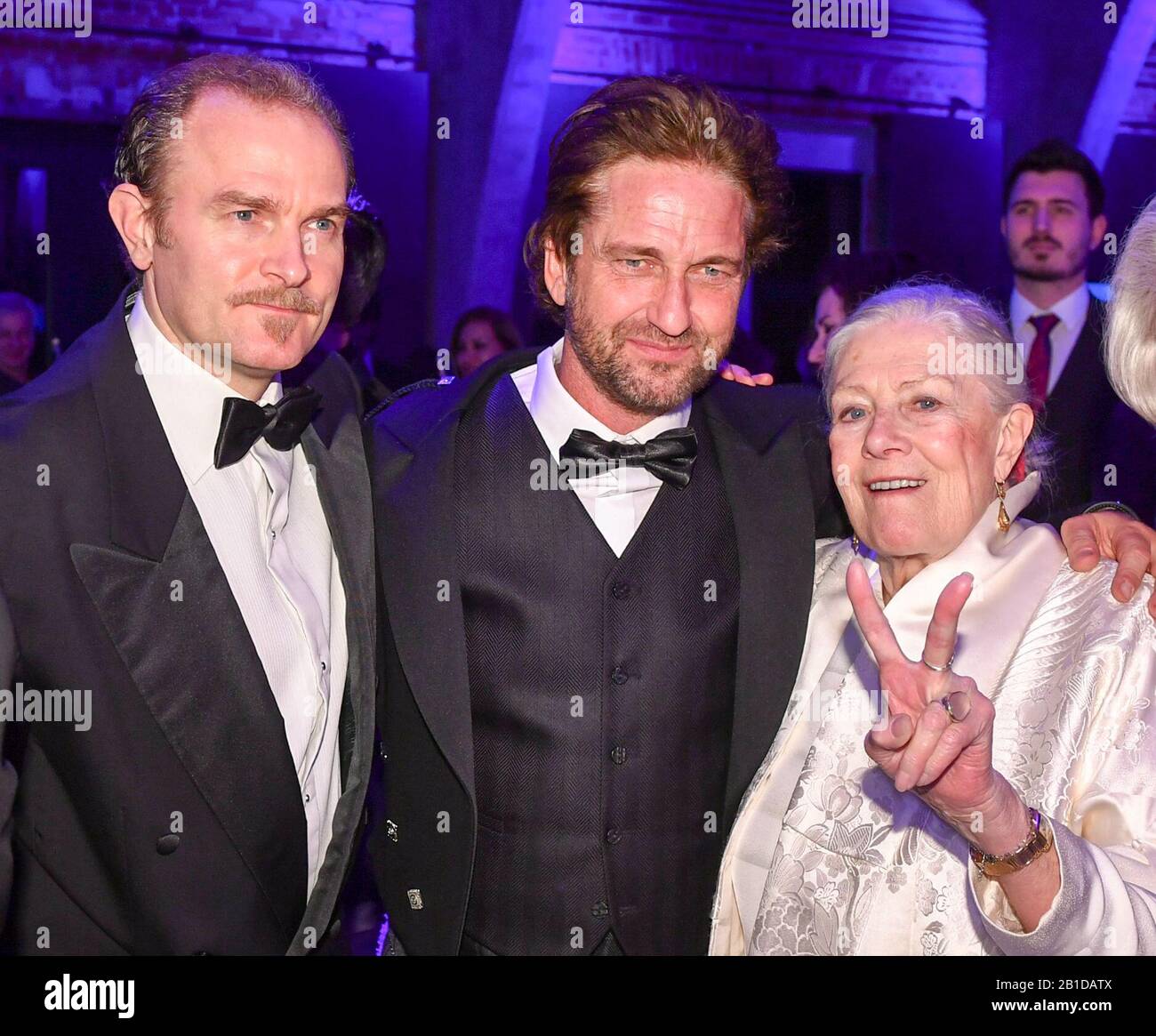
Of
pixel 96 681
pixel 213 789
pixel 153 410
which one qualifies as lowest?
pixel 213 789

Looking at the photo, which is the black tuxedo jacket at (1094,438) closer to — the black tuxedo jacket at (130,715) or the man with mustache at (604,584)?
the man with mustache at (604,584)

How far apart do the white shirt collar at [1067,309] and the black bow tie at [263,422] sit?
3.21 meters

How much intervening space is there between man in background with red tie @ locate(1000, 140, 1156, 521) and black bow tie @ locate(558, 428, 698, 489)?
2.28 m

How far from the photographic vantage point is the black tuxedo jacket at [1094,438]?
387 centimetres

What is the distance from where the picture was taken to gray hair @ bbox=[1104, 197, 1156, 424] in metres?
2.20

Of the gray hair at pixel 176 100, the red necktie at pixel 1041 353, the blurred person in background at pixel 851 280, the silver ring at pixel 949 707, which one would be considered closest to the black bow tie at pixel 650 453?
the gray hair at pixel 176 100

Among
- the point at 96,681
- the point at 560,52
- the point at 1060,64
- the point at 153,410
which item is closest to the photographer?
the point at 96,681

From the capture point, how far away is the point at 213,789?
200 centimetres

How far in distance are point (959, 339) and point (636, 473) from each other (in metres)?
0.66

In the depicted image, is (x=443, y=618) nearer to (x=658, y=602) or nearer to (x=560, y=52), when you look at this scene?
(x=658, y=602)

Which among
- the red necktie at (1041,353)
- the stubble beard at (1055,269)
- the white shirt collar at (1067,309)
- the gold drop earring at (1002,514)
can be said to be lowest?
the gold drop earring at (1002,514)

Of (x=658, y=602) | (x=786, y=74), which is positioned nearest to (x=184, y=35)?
(x=786, y=74)

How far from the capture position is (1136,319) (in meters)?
2.22

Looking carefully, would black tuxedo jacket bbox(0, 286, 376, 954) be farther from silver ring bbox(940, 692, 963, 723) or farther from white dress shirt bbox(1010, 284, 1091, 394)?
white dress shirt bbox(1010, 284, 1091, 394)
